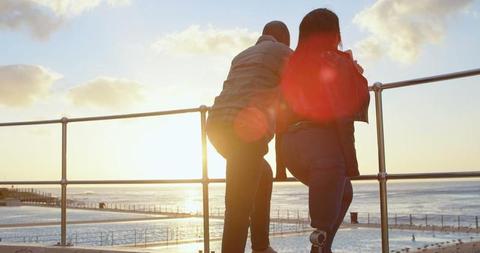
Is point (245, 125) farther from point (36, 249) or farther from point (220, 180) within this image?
point (36, 249)

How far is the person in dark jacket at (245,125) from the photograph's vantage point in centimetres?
239

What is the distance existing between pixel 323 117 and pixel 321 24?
399mm

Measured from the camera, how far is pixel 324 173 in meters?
2.17

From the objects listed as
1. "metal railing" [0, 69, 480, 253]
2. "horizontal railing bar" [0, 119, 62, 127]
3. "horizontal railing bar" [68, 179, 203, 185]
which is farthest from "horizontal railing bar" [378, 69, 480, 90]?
"horizontal railing bar" [0, 119, 62, 127]

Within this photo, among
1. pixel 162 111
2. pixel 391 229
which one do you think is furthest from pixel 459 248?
pixel 162 111

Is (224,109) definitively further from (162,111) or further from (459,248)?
(459,248)

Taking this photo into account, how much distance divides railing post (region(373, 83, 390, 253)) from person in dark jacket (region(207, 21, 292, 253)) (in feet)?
2.35

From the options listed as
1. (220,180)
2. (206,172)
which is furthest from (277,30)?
(206,172)

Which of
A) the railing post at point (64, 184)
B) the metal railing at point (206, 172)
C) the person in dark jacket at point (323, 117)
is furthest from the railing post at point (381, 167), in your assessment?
the railing post at point (64, 184)

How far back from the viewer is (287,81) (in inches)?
94.0

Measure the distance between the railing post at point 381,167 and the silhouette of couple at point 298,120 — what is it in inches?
24.8

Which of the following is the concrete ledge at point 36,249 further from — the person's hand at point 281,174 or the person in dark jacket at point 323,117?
the person in dark jacket at point 323,117

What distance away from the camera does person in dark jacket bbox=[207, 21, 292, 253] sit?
239cm

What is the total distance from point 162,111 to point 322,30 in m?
1.80
